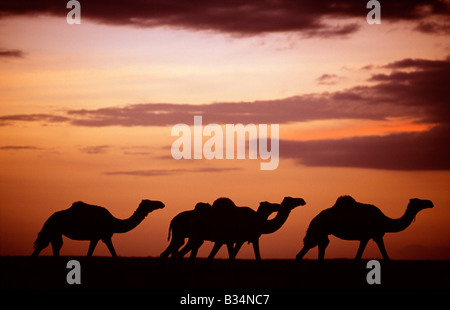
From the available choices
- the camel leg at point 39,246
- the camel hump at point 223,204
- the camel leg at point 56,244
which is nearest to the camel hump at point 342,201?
the camel hump at point 223,204

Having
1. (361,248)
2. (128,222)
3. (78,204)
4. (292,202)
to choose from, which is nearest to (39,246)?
(78,204)

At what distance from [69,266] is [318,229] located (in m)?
9.16

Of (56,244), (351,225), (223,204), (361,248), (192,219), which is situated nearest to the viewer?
(223,204)

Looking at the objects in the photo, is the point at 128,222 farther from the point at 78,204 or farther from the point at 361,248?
the point at 361,248

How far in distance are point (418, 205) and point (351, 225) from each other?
3.65 metres

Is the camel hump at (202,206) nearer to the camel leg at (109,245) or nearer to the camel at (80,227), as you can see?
the camel leg at (109,245)

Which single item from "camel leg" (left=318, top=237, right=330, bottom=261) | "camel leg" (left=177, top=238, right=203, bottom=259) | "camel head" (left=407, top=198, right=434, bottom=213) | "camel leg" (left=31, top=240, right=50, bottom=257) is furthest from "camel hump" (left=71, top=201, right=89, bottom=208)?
"camel head" (left=407, top=198, right=434, bottom=213)

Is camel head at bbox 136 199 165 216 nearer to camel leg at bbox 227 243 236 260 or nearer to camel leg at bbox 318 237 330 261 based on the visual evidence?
camel leg at bbox 227 243 236 260

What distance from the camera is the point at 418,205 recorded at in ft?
116

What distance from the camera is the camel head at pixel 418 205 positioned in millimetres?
35188

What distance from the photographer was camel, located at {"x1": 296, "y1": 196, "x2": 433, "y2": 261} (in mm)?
32469
